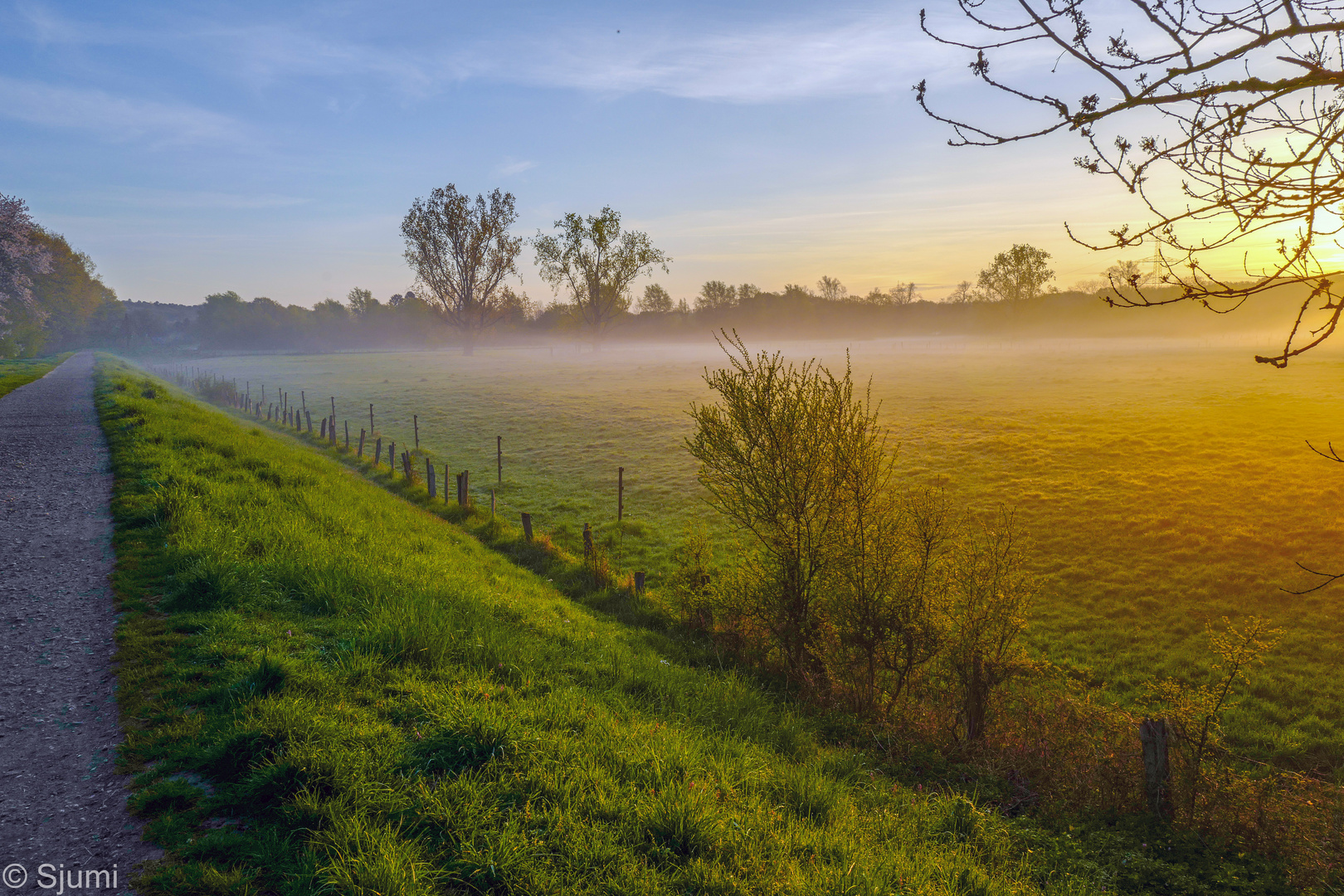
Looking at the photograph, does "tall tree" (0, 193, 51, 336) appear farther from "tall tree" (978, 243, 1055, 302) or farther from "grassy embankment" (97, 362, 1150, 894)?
"tall tree" (978, 243, 1055, 302)

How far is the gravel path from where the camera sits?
13.8 feet

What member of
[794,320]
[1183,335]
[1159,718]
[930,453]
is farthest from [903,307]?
[1159,718]

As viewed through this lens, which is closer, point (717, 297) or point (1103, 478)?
point (1103, 478)

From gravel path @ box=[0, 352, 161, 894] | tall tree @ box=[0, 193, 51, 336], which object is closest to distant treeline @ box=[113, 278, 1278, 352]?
tall tree @ box=[0, 193, 51, 336]

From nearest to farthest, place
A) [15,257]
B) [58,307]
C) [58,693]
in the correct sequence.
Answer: [58,693] < [15,257] < [58,307]

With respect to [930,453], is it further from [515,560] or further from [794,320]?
[794,320]

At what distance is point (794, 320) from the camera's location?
147 m

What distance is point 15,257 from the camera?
5006cm

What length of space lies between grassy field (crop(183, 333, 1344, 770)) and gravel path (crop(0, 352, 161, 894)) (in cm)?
1201

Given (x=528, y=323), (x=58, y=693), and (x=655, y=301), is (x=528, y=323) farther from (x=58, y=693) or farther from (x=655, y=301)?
(x=58, y=693)

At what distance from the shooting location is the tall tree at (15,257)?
150 ft

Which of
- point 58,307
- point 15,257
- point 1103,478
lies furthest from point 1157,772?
point 58,307

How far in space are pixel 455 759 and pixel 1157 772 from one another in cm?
788

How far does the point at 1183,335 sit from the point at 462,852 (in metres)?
136
